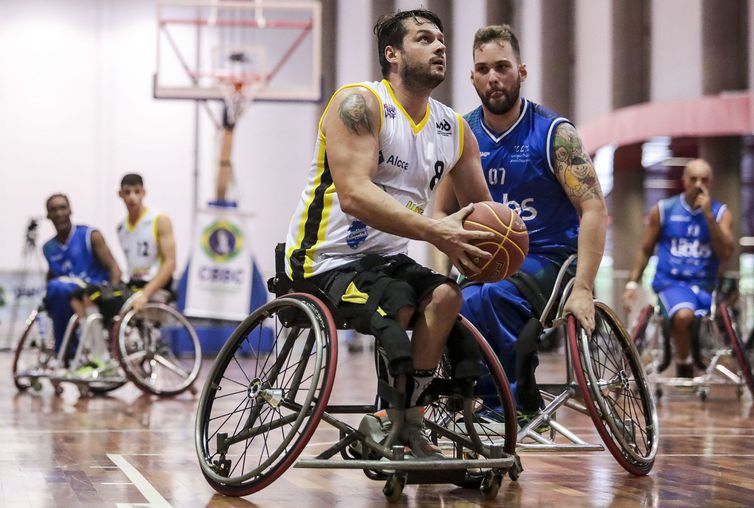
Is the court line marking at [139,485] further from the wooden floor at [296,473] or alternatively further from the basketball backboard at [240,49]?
the basketball backboard at [240,49]

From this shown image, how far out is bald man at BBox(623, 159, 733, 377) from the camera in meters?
8.18

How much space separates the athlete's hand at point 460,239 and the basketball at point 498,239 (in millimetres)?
22

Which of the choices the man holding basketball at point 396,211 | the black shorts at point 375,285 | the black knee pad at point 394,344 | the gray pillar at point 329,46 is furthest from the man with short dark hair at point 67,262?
the gray pillar at point 329,46

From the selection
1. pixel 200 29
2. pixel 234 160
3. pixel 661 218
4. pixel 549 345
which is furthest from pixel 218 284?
pixel 234 160

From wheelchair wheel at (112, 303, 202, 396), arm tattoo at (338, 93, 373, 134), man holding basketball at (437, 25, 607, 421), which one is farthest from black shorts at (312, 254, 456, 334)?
wheelchair wheel at (112, 303, 202, 396)

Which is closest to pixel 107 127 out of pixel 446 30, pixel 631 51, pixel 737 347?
pixel 446 30

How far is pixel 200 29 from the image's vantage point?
20.2 m

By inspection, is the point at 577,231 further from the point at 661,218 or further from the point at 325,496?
the point at 661,218

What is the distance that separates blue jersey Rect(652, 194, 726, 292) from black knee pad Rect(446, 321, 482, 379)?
495 cm

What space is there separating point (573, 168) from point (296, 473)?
1440mm

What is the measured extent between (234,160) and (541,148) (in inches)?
716

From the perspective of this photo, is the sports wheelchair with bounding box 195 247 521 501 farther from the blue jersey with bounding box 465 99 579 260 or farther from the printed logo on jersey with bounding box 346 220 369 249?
the blue jersey with bounding box 465 99 579 260

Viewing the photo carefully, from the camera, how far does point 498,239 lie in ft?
11.4

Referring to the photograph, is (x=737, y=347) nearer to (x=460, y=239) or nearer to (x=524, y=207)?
(x=524, y=207)
